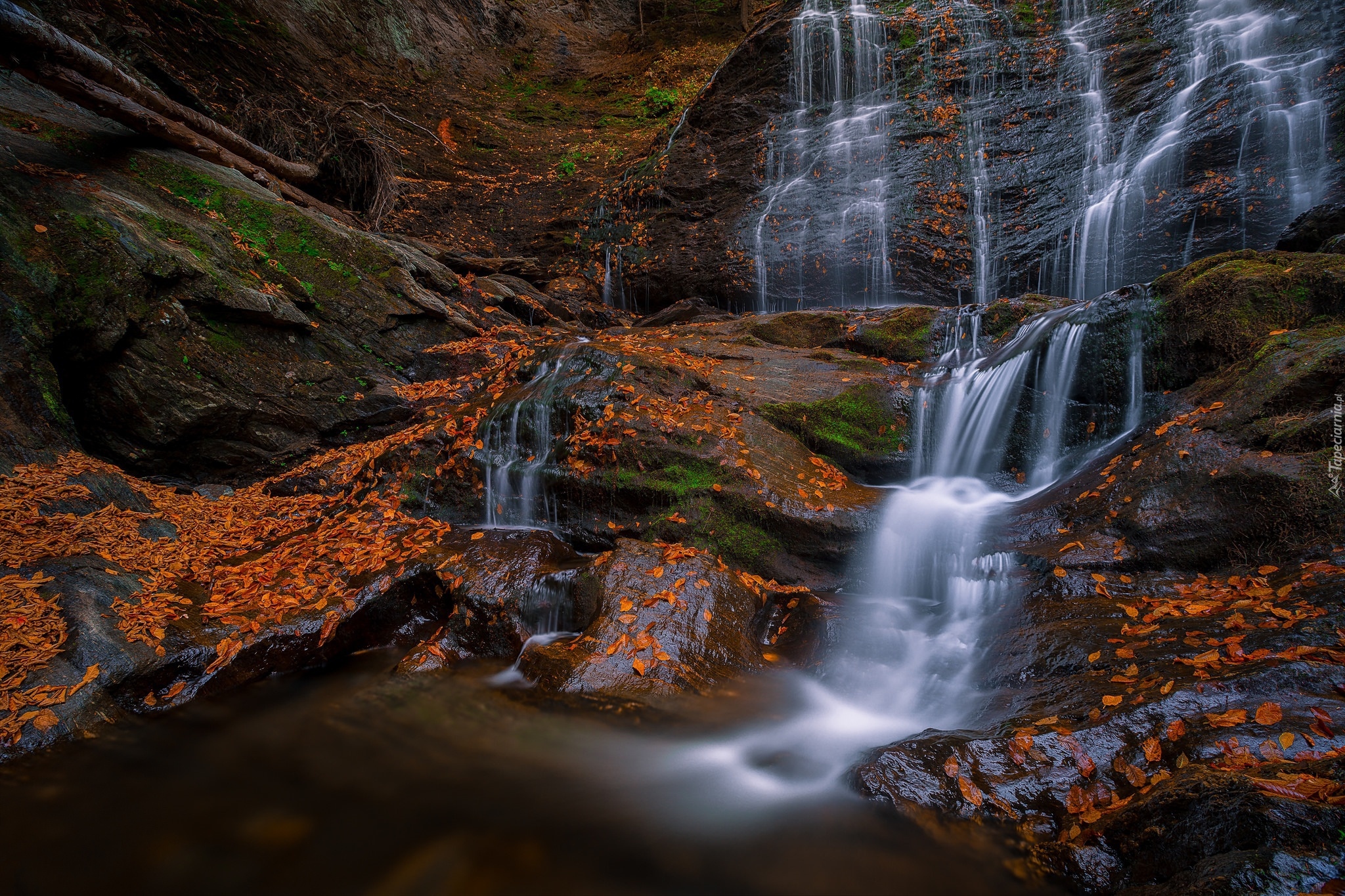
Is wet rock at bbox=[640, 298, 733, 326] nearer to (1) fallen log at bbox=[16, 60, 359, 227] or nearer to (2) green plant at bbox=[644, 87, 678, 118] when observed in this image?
(1) fallen log at bbox=[16, 60, 359, 227]

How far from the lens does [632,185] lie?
Result: 1334 centimetres

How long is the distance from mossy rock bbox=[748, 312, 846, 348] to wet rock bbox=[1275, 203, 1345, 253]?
479cm

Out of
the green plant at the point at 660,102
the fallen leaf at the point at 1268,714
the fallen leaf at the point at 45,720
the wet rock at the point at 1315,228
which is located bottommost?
the fallen leaf at the point at 45,720

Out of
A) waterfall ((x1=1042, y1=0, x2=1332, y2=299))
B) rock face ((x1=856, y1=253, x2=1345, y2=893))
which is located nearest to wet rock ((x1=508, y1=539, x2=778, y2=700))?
rock face ((x1=856, y1=253, x2=1345, y2=893))

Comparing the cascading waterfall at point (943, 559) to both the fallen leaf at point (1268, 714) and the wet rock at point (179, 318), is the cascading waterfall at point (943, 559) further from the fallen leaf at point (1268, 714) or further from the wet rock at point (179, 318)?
the wet rock at point (179, 318)

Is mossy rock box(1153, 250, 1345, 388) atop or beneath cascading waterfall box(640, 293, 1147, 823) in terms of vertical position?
atop

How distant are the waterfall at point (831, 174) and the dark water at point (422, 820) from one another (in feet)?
30.9

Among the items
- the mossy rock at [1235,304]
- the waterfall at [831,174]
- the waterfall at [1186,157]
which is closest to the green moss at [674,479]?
the mossy rock at [1235,304]

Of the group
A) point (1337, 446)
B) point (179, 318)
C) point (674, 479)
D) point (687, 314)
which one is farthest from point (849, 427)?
point (179, 318)

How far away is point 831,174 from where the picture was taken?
38.7 ft

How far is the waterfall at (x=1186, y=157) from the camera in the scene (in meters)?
7.34

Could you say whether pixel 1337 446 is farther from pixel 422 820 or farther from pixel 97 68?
pixel 97 68

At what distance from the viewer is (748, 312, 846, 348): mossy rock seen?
835cm

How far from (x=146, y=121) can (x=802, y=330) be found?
9.14 meters
